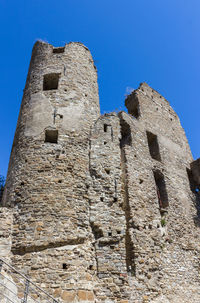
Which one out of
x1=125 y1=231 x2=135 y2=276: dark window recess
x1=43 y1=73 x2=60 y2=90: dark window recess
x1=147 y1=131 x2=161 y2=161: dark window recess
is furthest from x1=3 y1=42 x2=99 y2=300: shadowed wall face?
x1=147 y1=131 x2=161 y2=161: dark window recess

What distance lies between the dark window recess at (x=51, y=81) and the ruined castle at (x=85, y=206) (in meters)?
0.04

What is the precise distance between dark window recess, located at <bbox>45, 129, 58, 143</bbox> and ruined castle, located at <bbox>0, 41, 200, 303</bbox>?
3 cm

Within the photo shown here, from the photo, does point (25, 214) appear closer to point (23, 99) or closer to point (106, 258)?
point (106, 258)

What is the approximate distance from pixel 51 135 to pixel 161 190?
5.43m

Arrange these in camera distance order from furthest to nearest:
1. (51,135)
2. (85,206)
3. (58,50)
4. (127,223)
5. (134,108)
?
(134,108), (58,50), (51,135), (127,223), (85,206)

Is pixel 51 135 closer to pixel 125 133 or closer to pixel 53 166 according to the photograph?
pixel 53 166

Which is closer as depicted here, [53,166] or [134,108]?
[53,166]

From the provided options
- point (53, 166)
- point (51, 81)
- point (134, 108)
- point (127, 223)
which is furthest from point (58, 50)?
point (127, 223)

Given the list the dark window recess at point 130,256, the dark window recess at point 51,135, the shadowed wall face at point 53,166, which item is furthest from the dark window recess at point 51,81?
the dark window recess at point 130,256

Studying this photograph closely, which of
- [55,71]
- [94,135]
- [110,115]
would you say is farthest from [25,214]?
[55,71]

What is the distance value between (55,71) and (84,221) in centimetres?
626

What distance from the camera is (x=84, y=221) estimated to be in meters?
7.32

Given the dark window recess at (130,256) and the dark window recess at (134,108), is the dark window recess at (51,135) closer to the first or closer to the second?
the dark window recess at (130,256)

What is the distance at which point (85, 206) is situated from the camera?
761cm
